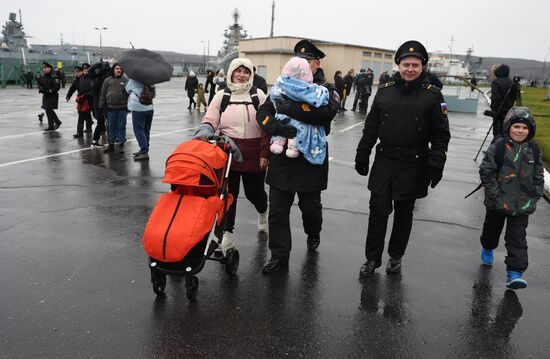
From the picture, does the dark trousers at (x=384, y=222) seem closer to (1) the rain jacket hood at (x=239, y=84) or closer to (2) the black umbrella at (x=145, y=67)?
(1) the rain jacket hood at (x=239, y=84)

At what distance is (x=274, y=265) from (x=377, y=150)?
146 centimetres

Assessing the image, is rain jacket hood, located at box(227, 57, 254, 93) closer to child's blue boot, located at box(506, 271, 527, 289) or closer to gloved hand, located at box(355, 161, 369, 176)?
gloved hand, located at box(355, 161, 369, 176)

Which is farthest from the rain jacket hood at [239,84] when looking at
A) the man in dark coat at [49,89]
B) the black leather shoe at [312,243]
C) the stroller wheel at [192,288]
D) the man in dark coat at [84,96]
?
the man in dark coat at [49,89]

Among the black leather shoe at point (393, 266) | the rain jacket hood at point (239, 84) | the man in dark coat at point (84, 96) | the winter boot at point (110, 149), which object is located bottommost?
the winter boot at point (110, 149)

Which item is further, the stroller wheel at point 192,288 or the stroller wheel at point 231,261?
the stroller wheel at point 231,261

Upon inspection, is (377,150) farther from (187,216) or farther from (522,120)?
(187,216)

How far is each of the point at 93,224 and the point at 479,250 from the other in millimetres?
4451

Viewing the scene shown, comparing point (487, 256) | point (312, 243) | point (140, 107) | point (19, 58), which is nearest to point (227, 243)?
point (312, 243)

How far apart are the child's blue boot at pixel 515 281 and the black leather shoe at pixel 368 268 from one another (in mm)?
1180

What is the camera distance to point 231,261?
13.5 ft

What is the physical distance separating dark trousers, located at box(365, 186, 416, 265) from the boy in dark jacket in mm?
773

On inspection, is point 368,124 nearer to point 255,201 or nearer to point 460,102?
point 255,201

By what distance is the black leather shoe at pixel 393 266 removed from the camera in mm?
4344

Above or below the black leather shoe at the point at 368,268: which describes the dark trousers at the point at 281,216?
above
